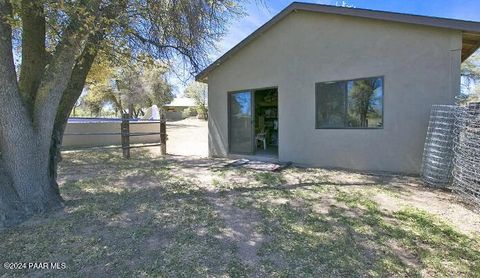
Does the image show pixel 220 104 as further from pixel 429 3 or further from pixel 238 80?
pixel 429 3

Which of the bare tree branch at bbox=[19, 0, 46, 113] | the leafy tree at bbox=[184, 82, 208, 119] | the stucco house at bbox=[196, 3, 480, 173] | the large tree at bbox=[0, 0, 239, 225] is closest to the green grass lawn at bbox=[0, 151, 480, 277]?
the large tree at bbox=[0, 0, 239, 225]

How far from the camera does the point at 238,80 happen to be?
9672 mm

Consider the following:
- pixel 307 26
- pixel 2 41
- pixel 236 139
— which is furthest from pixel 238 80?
pixel 2 41

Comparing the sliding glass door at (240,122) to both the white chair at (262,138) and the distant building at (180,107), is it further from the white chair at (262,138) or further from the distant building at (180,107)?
the distant building at (180,107)

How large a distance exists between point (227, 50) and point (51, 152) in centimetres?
618

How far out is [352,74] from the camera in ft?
23.9

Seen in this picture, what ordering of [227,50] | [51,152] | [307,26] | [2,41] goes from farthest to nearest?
[227,50] < [307,26] < [51,152] < [2,41]

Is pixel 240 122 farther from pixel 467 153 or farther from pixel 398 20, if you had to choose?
pixel 467 153

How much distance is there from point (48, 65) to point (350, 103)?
6.32 meters

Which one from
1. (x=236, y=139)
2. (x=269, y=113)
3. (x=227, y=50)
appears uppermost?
(x=227, y=50)

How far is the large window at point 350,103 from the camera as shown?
702 cm

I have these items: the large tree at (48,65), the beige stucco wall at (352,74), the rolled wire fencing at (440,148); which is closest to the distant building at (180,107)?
the beige stucco wall at (352,74)

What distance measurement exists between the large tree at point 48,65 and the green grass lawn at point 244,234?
567 millimetres

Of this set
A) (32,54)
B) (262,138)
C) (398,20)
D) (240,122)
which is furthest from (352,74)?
(32,54)
